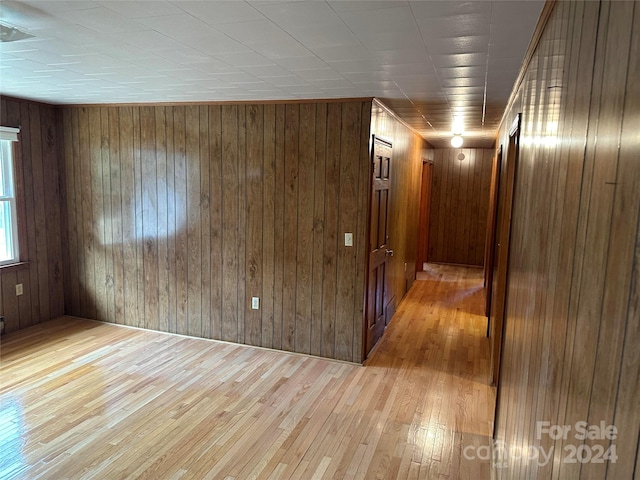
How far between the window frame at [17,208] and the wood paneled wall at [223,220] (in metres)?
0.50

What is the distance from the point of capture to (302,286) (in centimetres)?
423

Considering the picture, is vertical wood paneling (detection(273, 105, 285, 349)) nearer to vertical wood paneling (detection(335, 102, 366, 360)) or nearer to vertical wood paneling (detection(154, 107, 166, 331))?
vertical wood paneling (detection(335, 102, 366, 360))

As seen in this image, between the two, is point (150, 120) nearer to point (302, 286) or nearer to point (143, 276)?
point (143, 276)

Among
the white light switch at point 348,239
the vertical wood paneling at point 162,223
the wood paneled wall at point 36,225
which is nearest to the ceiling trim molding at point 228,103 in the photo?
the vertical wood paneling at point 162,223

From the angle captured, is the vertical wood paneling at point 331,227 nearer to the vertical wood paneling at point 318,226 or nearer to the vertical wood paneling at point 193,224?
the vertical wood paneling at point 318,226

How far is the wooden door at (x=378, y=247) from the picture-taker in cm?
416

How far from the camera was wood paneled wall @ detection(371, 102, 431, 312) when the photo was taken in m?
4.61


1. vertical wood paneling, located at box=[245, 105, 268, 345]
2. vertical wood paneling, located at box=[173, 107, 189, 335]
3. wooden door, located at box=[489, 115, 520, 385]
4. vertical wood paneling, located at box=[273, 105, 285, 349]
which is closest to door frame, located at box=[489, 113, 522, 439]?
wooden door, located at box=[489, 115, 520, 385]

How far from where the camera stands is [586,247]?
3.03 feet

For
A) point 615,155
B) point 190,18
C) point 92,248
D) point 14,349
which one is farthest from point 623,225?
point 92,248

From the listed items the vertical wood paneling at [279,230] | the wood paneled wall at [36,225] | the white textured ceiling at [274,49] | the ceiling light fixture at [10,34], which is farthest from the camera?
the wood paneled wall at [36,225]

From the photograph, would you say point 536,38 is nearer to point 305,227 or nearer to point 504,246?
point 504,246

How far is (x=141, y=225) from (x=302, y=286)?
6.47ft

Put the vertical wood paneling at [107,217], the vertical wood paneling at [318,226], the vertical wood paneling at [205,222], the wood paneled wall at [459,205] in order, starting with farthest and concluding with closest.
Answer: the wood paneled wall at [459,205] → the vertical wood paneling at [107,217] → the vertical wood paneling at [205,222] → the vertical wood paneling at [318,226]
